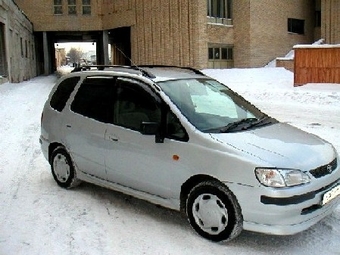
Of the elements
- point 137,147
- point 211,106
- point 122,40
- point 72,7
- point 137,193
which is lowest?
point 137,193

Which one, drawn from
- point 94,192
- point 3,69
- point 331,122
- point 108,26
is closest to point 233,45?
point 108,26

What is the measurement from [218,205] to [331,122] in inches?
294

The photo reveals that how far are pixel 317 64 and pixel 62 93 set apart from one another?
1346 cm

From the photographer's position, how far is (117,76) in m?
5.32

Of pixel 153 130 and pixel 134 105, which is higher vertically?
pixel 134 105

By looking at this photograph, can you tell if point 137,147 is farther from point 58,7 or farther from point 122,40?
point 122,40

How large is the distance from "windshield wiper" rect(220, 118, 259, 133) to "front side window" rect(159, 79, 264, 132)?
32 millimetres

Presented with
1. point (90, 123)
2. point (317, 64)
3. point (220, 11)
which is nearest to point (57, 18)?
point (220, 11)

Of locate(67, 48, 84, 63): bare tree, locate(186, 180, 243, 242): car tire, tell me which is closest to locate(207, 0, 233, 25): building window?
locate(186, 180, 243, 242): car tire

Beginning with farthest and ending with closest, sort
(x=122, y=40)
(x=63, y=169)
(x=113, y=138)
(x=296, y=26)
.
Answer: (x=122, y=40) < (x=296, y=26) < (x=63, y=169) < (x=113, y=138)

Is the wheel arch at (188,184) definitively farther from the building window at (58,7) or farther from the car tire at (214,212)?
the building window at (58,7)

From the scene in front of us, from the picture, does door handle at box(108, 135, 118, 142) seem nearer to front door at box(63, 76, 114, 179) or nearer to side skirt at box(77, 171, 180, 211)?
front door at box(63, 76, 114, 179)

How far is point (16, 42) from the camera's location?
99.1ft

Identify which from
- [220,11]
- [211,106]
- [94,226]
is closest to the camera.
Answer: [94,226]
